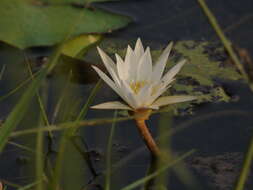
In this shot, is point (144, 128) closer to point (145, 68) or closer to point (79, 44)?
point (145, 68)

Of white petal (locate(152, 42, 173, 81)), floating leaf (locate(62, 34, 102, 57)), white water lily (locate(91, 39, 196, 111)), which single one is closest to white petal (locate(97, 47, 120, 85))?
white water lily (locate(91, 39, 196, 111))

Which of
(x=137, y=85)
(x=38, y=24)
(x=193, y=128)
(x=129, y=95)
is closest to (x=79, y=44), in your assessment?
(x=38, y=24)

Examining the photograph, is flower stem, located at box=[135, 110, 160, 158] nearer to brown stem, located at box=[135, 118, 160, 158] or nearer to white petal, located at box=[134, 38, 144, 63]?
brown stem, located at box=[135, 118, 160, 158]

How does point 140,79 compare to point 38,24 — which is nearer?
point 140,79

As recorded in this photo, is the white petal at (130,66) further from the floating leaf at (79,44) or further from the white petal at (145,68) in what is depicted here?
the floating leaf at (79,44)

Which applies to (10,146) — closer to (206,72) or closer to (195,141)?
(195,141)

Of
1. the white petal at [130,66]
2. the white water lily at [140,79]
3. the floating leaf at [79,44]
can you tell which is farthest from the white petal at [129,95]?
the floating leaf at [79,44]
